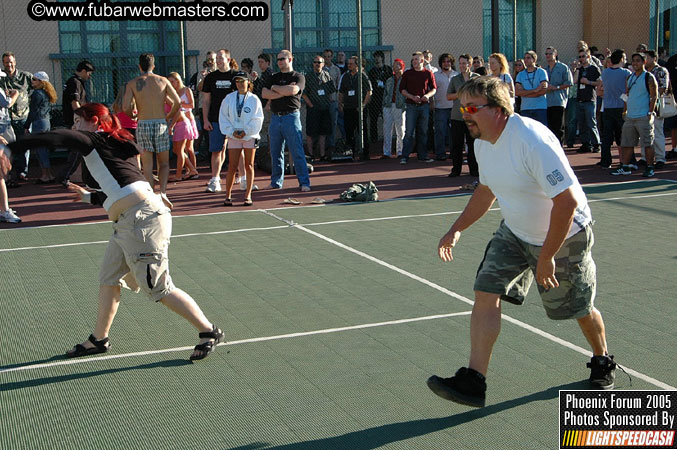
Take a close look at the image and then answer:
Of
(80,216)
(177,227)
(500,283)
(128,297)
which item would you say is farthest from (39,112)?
(500,283)

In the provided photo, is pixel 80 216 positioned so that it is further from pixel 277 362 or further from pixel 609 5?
pixel 609 5

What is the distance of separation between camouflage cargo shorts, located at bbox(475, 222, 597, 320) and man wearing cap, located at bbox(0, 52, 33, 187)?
12241 mm

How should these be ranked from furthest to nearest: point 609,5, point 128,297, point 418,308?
point 609,5, point 128,297, point 418,308

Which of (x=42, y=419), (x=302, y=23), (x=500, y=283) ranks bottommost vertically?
(x=42, y=419)

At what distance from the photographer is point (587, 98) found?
18.6 m

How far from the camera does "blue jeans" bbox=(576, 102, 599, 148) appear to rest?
1872 centimetres

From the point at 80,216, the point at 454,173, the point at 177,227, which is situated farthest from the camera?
the point at 454,173

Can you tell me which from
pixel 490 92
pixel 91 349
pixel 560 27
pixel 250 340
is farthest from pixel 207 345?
pixel 560 27

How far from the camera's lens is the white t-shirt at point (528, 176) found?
461cm

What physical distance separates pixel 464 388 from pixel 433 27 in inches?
743

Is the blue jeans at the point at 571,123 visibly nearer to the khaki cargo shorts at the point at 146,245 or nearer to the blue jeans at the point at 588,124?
the blue jeans at the point at 588,124

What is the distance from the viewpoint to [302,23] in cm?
2191

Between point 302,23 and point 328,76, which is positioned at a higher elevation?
point 302,23

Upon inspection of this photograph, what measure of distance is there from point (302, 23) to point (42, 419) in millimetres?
17875
